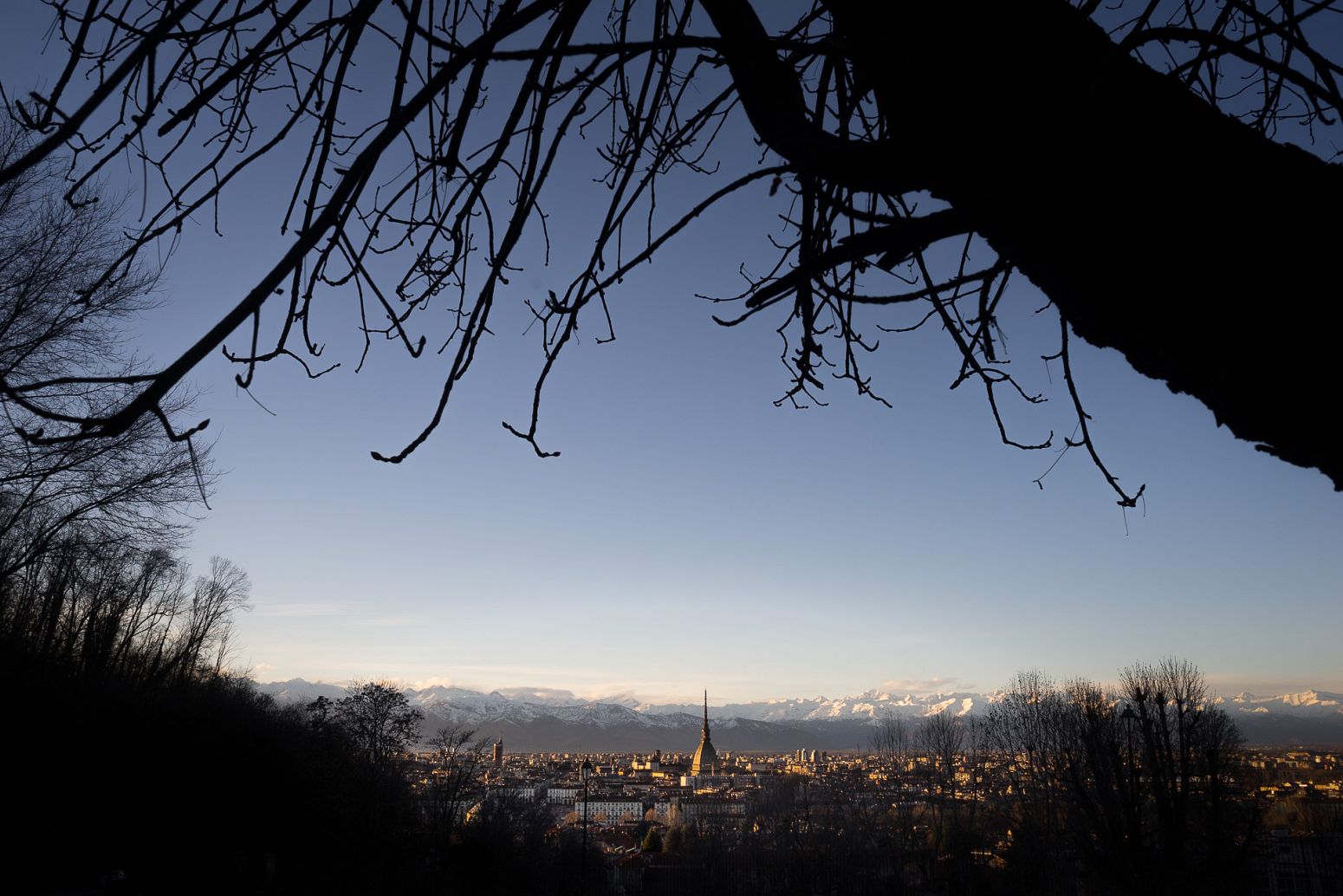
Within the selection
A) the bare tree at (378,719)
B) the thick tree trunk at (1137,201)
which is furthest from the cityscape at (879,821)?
the thick tree trunk at (1137,201)

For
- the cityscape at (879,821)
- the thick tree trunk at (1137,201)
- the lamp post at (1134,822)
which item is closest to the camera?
the thick tree trunk at (1137,201)

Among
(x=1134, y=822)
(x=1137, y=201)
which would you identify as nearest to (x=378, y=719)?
(x=1134, y=822)

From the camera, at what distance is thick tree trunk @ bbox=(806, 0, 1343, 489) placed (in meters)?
0.68

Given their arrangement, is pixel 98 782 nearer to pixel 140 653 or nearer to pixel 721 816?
pixel 140 653

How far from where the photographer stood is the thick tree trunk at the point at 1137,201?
2.23ft

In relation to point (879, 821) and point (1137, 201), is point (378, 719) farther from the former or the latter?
point (1137, 201)

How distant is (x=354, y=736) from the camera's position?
24.0 meters

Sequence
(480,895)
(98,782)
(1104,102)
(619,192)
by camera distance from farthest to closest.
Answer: (480,895) < (98,782) < (619,192) < (1104,102)

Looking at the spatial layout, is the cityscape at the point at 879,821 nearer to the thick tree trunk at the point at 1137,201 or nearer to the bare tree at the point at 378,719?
the bare tree at the point at 378,719

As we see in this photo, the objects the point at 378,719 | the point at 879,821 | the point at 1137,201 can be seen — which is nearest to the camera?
the point at 1137,201

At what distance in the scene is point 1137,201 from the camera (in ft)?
2.42

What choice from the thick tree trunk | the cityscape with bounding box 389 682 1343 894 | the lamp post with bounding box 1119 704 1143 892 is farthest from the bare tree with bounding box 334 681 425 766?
the thick tree trunk

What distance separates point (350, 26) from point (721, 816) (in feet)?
135

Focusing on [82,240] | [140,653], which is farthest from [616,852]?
[82,240]
